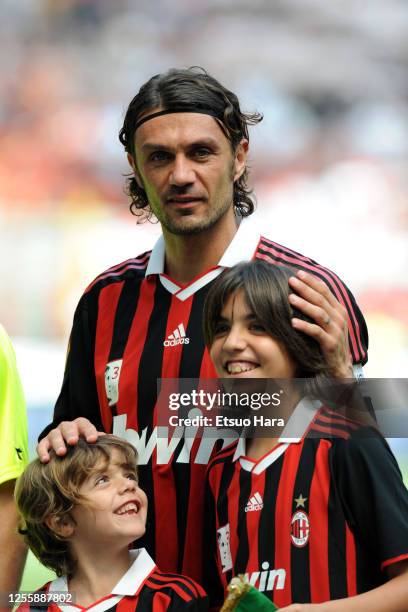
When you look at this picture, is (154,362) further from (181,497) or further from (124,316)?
(181,497)

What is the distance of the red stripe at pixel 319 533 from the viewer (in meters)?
1.65

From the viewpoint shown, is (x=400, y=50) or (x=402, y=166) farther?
(x=400, y=50)

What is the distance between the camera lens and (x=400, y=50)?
9.23m

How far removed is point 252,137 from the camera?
8281mm

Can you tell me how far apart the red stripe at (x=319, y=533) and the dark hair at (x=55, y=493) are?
1.28 feet

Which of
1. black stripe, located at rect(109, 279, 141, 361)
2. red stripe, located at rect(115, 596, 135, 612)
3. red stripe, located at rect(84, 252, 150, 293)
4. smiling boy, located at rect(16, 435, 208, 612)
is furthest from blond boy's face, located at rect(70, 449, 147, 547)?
red stripe, located at rect(84, 252, 150, 293)

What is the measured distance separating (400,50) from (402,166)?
1341 millimetres

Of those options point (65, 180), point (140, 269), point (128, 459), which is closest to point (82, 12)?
point (65, 180)

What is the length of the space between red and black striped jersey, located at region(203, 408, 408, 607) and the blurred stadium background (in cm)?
558

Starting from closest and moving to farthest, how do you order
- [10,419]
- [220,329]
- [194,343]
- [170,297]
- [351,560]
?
[351,560] → [220,329] → [10,419] → [194,343] → [170,297]

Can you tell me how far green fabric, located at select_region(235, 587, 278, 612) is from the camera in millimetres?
1529

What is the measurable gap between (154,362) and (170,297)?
0.17 meters

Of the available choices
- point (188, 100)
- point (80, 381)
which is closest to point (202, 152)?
point (188, 100)

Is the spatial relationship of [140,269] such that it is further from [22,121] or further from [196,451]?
[22,121]
